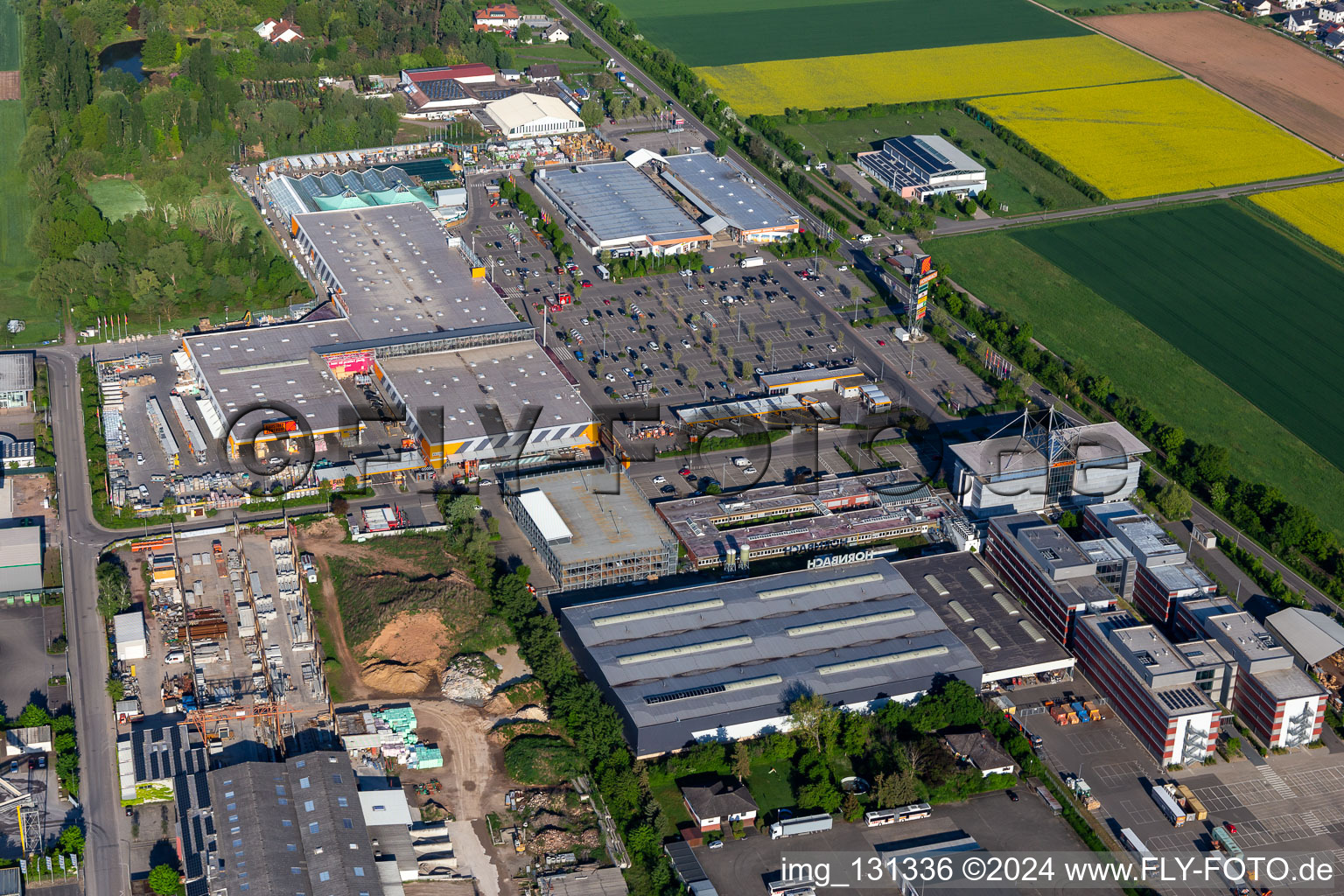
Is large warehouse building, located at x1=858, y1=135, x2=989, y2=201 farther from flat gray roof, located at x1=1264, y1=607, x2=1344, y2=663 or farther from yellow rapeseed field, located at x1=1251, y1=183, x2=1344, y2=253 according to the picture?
flat gray roof, located at x1=1264, y1=607, x2=1344, y2=663

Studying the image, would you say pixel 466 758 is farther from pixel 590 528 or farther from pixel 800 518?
pixel 800 518

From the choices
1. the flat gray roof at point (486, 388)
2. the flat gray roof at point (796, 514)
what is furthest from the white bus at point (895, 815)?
the flat gray roof at point (486, 388)

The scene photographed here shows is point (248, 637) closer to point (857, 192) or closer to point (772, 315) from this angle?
point (772, 315)

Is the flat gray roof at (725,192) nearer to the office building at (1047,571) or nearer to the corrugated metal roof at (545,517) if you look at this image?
the corrugated metal roof at (545,517)

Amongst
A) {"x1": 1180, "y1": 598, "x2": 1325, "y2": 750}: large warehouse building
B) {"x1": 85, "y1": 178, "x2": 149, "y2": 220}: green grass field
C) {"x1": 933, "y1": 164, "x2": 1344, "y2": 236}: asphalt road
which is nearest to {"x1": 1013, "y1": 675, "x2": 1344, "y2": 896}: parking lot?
{"x1": 1180, "y1": 598, "x2": 1325, "y2": 750}: large warehouse building

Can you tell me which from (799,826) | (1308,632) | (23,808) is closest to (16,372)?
(23,808)
